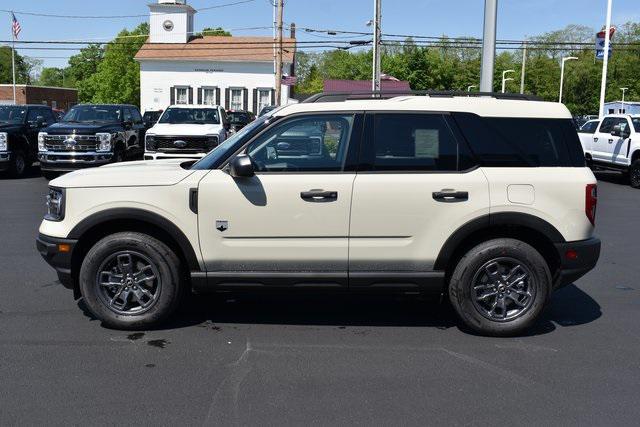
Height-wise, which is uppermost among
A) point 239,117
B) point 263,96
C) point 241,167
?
point 263,96

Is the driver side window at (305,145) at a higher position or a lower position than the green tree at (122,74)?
lower

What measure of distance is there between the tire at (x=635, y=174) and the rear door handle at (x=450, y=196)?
1447cm

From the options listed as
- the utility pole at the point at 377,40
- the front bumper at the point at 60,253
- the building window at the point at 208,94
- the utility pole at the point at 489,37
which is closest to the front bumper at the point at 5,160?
the utility pole at the point at 489,37

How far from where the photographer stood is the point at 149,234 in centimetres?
553

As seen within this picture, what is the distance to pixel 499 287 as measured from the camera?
18.1ft

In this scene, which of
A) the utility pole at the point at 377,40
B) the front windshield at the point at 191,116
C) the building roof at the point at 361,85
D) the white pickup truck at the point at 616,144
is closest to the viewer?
the front windshield at the point at 191,116

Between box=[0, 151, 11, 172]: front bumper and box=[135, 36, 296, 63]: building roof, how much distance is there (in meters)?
44.3

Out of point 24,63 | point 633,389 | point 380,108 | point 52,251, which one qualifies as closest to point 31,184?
point 52,251

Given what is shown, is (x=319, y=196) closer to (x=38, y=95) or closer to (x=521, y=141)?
(x=521, y=141)

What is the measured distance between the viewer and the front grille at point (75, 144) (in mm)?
16484

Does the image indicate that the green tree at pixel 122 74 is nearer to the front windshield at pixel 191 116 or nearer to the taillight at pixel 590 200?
the front windshield at pixel 191 116

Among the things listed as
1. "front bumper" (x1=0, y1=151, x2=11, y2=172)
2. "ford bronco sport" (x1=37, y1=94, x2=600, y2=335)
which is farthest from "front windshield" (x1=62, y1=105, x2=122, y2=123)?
"ford bronco sport" (x1=37, y1=94, x2=600, y2=335)

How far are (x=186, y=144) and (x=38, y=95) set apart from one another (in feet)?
224

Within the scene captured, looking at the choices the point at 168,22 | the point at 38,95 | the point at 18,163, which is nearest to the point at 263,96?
the point at 168,22
